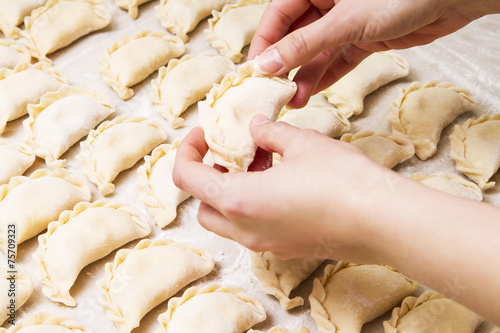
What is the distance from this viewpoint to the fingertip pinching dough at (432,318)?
1466 millimetres

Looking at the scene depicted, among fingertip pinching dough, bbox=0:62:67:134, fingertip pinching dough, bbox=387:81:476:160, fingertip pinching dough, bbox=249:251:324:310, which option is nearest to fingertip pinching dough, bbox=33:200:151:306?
fingertip pinching dough, bbox=249:251:324:310

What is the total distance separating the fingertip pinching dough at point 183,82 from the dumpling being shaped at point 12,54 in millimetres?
659

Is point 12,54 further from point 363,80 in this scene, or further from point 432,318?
point 432,318

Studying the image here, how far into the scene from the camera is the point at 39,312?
1518 mm

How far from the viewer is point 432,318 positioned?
148cm

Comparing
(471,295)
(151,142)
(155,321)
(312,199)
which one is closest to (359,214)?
(312,199)

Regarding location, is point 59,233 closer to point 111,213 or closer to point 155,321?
point 111,213

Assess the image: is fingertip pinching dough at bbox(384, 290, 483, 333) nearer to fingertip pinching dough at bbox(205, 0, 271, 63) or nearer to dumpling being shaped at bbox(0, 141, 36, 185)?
fingertip pinching dough at bbox(205, 0, 271, 63)

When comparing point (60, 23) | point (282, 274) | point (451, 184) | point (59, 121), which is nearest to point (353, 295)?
point (282, 274)

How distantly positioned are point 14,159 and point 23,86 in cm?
38

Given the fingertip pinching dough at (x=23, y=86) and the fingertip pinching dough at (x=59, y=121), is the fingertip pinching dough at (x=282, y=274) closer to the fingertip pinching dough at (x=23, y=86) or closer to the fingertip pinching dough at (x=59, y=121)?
the fingertip pinching dough at (x=59, y=121)

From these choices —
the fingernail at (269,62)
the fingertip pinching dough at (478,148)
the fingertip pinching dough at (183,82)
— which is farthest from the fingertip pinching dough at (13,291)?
the fingertip pinching dough at (478,148)

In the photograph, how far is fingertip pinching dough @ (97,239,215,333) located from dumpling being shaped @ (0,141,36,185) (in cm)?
58

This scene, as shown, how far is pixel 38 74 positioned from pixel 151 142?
0.63 metres
